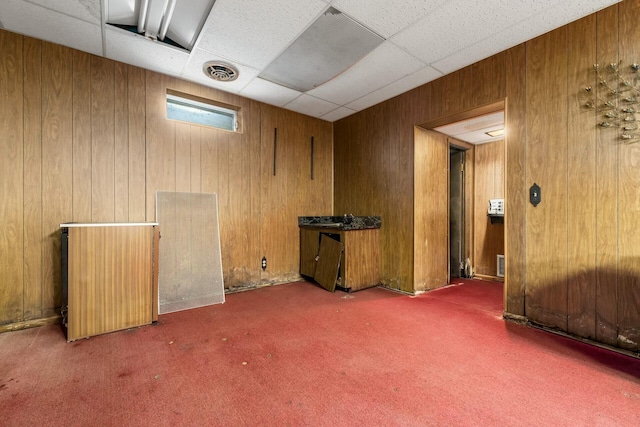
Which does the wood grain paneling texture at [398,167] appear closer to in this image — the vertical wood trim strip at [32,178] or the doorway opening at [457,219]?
the vertical wood trim strip at [32,178]

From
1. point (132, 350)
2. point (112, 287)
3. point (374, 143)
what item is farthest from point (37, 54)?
point (374, 143)

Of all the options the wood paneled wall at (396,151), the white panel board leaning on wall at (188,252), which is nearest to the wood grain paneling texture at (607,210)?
the wood paneled wall at (396,151)

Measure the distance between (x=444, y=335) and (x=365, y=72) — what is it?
8.85 feet

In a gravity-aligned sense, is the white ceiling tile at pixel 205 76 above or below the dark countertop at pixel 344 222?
above

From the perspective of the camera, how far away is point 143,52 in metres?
2.63

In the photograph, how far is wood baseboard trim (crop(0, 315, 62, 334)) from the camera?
2.29 metres

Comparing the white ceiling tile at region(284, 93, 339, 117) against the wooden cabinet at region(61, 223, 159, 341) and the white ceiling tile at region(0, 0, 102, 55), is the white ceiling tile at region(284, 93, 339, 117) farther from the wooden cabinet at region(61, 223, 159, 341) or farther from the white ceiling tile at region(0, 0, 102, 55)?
the wooden cabinet at region(61, 223, 159, 341)

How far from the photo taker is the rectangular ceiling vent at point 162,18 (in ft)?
6.84

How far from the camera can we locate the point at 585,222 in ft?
6.91

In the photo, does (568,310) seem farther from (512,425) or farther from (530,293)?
(512,425)

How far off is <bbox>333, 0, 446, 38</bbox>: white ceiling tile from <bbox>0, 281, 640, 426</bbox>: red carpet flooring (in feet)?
8.33

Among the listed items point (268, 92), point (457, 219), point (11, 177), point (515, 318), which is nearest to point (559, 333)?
point (515, 318)

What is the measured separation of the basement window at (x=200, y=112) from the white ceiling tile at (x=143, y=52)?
330 mm

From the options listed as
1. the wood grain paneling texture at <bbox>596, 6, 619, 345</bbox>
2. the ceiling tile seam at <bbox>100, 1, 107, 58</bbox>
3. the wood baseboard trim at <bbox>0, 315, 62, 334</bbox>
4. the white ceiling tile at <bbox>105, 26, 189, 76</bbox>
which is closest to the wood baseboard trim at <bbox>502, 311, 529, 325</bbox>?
the wood grain paneling texture at <bbox>596, 6, 619, 345</bbox>
